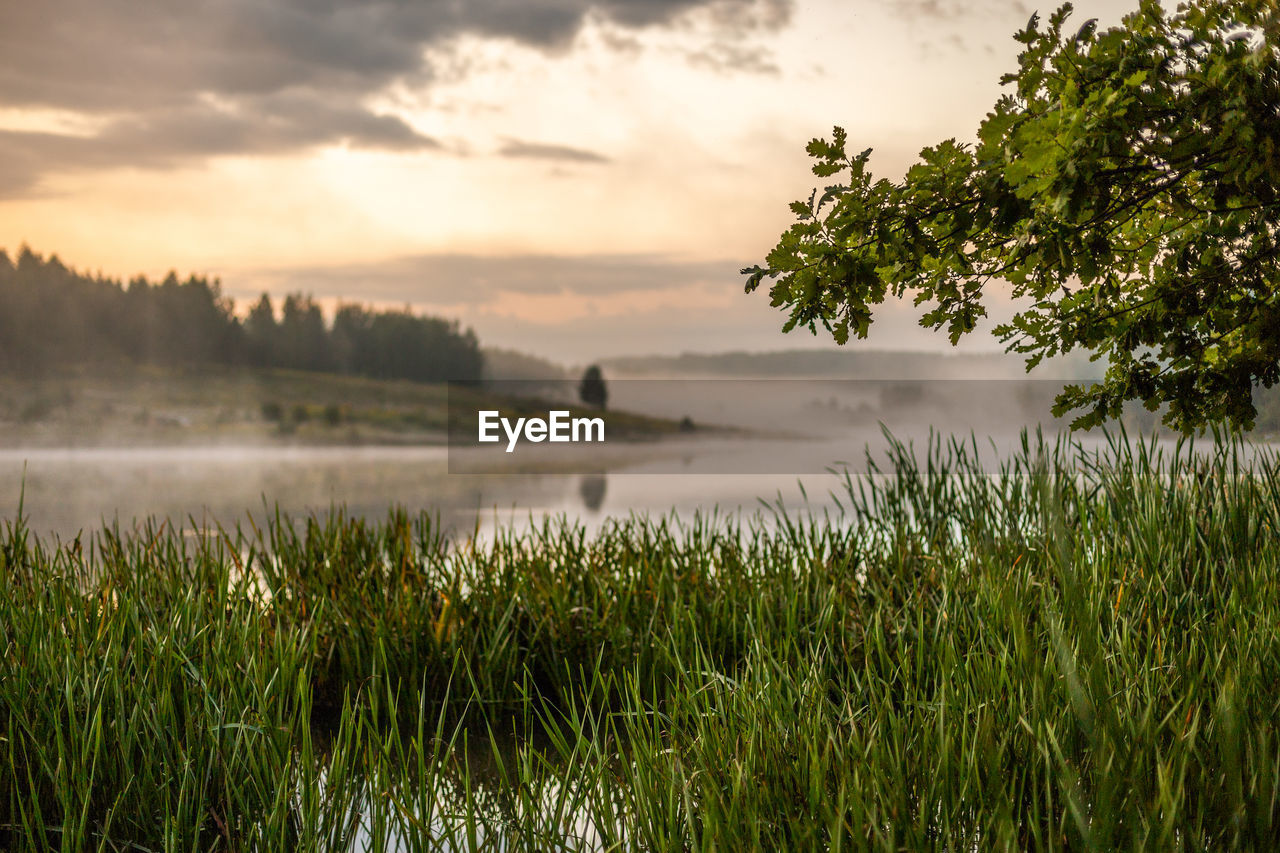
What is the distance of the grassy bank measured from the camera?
2.08 meters

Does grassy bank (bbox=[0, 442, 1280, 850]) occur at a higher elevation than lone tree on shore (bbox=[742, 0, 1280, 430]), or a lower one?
lower

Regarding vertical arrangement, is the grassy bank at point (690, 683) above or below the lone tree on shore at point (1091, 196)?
below

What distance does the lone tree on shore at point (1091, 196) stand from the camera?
2.33 m

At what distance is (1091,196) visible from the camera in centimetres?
234

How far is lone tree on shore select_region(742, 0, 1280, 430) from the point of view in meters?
2.33

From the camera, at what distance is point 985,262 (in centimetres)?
304

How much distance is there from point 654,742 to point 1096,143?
5.91 ft

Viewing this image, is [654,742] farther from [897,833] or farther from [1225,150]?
[1225,150]

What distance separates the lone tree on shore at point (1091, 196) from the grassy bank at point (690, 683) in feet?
2.21

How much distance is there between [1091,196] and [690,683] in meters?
1.63

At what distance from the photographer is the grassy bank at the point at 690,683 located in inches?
81.8

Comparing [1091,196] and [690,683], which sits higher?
[1091,196]

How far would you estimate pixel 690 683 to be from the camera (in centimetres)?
278

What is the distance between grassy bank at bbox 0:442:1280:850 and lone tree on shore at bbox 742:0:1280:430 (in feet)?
2.21
